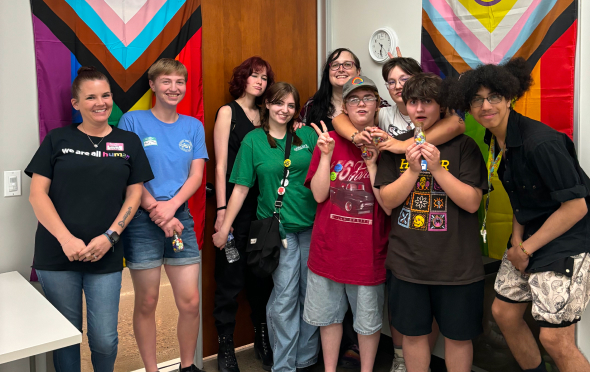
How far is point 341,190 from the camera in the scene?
7.27 feet

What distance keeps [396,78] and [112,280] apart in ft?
5.53

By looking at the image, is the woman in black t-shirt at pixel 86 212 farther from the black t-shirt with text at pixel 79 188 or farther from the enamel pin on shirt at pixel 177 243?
the enamel pin on shirt at pixel 177 243

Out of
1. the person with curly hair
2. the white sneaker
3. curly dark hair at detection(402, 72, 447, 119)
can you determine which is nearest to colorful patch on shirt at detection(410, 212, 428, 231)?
the person with curly hair

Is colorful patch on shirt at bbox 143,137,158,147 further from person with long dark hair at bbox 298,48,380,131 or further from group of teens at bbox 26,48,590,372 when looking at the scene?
person with long dark hair at bbox 298,48,380,131

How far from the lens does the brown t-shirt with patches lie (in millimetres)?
1885

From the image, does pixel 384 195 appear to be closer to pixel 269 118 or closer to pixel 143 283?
pixel 269 118

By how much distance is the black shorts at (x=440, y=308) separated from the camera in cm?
190

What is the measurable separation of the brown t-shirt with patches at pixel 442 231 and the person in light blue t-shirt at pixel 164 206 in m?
A: 1.11

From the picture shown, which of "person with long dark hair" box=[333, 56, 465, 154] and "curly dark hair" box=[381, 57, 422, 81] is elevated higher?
"curly dark hair" box=[381, 57, 422, 81]

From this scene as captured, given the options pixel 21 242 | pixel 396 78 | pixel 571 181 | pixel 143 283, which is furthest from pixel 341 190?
pixel 21 242

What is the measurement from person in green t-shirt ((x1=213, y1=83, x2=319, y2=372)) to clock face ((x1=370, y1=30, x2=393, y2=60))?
772 millimetres

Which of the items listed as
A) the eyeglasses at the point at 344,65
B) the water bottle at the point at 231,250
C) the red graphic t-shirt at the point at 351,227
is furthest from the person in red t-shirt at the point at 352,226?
the water bottle at the point at 231,250

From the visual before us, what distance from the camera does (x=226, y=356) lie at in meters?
2.74

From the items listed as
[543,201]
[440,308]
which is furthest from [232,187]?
[543,201]
